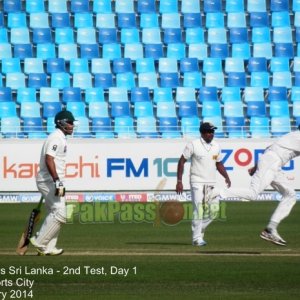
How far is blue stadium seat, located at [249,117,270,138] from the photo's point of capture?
97.6 feet

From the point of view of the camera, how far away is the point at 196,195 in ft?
52.4

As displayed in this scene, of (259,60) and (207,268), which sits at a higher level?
(259,60)

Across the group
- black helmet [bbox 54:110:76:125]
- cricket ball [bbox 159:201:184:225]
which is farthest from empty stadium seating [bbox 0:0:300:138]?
black helmet [bbox 54:110:76:125]

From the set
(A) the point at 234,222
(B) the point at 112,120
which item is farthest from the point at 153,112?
(A) the point at 234,222

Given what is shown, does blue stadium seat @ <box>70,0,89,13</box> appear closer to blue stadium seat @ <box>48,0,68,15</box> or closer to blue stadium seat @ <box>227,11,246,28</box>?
blue stadium seat @ <box>48,0,68,15</box>

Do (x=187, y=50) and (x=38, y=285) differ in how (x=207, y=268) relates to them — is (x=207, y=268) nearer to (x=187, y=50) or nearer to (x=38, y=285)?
(x=38, y=285)

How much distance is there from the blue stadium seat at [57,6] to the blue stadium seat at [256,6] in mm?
5742

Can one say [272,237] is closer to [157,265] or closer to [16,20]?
[157,265]

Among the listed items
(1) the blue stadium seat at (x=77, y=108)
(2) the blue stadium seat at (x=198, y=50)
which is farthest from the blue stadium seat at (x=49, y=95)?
(2) the blue stadium seat at (x=198, y=50)

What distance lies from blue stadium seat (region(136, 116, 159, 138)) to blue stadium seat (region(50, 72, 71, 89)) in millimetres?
2621

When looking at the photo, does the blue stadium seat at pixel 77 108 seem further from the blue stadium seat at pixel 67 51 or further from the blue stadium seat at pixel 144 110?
Answer: the blue stadium seat at pixel 67 51

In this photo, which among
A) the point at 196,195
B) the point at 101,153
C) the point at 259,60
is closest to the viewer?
the point at 196,195

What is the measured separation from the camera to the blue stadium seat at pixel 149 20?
33.9 m

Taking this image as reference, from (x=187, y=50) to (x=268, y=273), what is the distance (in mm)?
22514
